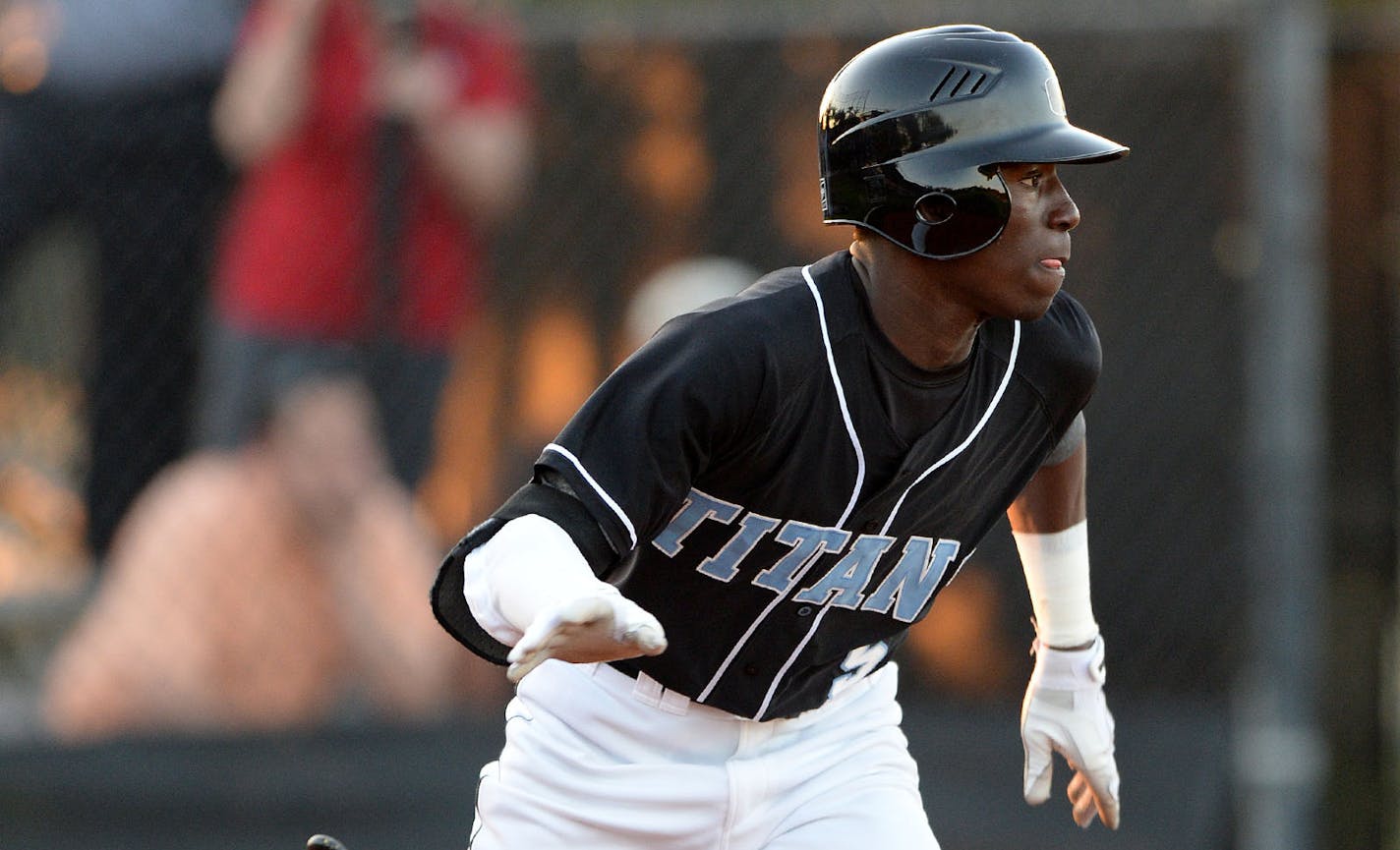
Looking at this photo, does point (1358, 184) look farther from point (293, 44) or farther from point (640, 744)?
point (640, 744)

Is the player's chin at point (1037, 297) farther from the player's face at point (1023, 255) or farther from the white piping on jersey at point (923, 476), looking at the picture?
the white piping on jersey at point (923, 476)

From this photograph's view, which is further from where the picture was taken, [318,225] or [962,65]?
[318,225]

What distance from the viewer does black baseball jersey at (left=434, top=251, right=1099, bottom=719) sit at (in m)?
2.32

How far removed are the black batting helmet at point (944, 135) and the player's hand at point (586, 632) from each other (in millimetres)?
730

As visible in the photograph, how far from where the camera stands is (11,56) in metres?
5.04

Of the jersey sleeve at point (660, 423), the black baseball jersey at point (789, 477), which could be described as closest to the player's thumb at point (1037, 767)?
the black baseball jersey at point (789, 477)

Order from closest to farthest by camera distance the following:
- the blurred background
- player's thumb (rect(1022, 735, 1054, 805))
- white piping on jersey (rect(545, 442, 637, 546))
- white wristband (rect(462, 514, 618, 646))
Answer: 1. white wristband (rect(462, 514, 618, 646))
2. white piping on jersey (rect(545, 442, 637, 546))
3. player's thumb (rect(1022, 735, 1054, 805))
4. the blurred background

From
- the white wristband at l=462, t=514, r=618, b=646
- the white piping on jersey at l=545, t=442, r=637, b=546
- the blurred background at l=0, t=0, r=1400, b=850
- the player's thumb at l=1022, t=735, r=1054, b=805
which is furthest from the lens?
the blurred background at l=0, t=0, r=1400, b=850

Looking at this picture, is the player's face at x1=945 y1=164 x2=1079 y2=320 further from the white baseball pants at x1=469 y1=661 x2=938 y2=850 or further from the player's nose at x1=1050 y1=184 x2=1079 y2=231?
the white baseball pants at x1=469 y1=661 x2=938 y2=850

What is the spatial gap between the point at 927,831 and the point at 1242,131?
3.10 m

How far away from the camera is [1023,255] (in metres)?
2.47

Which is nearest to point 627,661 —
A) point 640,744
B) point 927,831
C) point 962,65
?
point 640,744

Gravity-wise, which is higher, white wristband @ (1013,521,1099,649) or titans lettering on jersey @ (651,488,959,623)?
titans lettering on jersey @ (651,488,959,623)

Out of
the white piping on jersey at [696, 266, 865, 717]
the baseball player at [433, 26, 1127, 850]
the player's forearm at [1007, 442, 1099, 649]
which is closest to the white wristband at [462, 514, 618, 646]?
the baseball player at [433, 26, 1127, 850]
